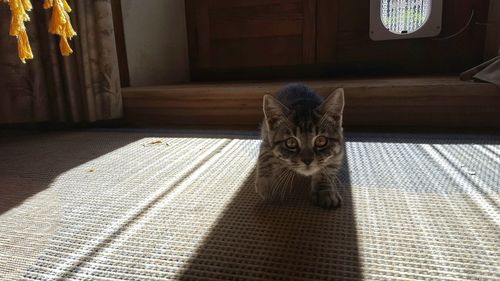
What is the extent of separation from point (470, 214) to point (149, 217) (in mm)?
760

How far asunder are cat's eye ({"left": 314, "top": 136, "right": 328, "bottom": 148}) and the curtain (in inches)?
57.2

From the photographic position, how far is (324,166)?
0.85 meters

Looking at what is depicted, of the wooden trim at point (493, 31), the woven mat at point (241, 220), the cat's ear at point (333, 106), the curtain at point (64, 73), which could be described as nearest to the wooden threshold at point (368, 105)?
the curtain at point (64, 73)

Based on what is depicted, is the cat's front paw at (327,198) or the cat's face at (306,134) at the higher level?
the cat's face at (306,134)

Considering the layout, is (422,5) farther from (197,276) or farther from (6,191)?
(6,191)

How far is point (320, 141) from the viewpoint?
83 cm

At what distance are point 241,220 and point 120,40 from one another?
73.9 inches

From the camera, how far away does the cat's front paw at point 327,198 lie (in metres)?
0.80

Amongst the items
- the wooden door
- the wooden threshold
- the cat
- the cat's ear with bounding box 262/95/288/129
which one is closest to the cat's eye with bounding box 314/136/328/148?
the cat

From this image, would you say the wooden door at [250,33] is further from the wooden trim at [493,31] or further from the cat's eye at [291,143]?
the cat's eye at [291,143]

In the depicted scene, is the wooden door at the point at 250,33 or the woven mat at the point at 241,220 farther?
the wooden door at the point at 250,33

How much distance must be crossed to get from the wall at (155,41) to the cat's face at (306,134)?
5.65 feet

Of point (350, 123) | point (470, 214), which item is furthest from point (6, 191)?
point (350, 123)

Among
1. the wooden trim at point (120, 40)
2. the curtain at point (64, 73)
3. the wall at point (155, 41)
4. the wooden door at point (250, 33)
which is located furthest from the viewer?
the wooden door at point (250, 33)
